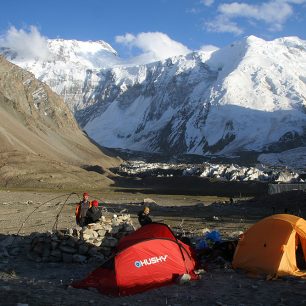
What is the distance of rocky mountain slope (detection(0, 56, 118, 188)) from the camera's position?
95.2 m

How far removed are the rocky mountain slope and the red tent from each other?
77.4m

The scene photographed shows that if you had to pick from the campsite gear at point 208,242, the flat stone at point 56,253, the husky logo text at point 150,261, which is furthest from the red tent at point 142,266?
the flat stone at point 56,253

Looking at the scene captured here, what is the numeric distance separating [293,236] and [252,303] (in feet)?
11.7

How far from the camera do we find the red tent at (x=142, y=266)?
43.1ft

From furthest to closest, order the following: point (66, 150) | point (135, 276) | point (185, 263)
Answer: point (66, 150) < point (185, 263) < point (135, 276)

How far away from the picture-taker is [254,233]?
15438 millimetres

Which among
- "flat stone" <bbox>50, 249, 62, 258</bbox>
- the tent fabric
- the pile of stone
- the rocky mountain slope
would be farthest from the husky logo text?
the rocky mountain slope

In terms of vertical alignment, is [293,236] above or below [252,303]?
above

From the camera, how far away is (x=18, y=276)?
14.9m

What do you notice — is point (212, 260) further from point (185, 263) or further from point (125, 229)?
point (125, 229)

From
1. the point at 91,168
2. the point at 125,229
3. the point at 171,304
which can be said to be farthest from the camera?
the point at 91,168

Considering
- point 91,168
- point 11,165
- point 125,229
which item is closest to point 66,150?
point 91,168

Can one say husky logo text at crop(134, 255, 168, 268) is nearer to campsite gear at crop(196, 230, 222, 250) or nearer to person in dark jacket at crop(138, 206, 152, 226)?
→ campsite gear at crop(196, 230, 222, 250)

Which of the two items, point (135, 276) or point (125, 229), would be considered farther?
point (125, 229)
